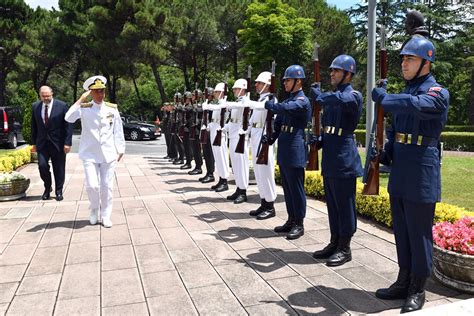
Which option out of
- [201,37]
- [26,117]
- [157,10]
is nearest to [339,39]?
[201,37]

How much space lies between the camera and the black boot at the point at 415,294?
10.9 ft

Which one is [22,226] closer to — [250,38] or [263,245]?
[263,245]

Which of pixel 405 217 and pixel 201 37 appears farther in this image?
pixel 201 37

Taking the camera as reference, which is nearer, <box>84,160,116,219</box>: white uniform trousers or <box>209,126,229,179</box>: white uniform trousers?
<box>84,160,116,219</box>: white uniform trousers

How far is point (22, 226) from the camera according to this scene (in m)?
6.05

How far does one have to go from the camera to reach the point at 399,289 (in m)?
3.56

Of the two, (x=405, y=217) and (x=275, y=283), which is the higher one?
(x=405, y=217)

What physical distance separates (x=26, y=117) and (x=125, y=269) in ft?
43.7

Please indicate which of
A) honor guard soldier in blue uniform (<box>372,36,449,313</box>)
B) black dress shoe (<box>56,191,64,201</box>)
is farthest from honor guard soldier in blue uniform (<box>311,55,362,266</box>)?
black dress shoe (<box>56,191,64,201</box>)

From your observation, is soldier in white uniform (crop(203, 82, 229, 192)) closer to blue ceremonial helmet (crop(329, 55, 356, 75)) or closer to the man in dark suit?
the man in dark suit

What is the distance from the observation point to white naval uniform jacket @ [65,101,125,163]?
596 cm

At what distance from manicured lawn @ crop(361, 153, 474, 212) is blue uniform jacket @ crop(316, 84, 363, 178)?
3335 millimetres

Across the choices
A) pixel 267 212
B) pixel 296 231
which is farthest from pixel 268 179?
pixel 296 231

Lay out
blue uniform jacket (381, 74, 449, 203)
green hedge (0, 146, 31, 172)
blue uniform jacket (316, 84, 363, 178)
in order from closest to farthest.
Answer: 1. blue uniform jacket (381, 74, 449, 203)
2. blue uniform jacket (316, 84, 363, 178)
3. green hedge (0, 146, 31, 172)
